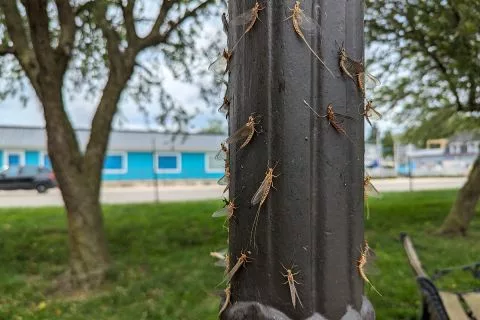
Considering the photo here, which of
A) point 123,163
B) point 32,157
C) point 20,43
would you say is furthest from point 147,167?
point 20,43

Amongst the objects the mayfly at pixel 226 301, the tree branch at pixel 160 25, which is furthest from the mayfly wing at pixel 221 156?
the tree branch at pixel 160 25

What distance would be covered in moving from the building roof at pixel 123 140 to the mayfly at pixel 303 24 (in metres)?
31.2

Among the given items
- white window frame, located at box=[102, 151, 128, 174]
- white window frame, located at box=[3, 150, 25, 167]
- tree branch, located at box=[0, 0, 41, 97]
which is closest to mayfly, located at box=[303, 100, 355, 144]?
tree branch, located at box=[0, 0, 41, 97]

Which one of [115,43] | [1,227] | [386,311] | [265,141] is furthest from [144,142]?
[265,141]

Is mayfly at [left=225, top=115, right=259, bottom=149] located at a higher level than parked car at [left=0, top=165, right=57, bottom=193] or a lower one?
higher

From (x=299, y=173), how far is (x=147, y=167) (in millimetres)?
37879

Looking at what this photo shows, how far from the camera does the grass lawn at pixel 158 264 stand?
5.04 metres

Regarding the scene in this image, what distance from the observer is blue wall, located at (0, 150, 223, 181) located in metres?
35.6

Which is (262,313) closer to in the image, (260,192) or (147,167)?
(260,192)

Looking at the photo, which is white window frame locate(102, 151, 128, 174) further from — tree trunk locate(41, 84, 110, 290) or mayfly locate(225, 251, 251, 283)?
mayfly locate(225, 251, 251, 283)

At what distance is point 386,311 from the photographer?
4.80 m

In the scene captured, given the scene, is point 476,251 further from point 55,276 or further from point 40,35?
point 40,35

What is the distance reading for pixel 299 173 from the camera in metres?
1.13

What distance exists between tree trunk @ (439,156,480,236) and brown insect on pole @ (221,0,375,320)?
8806mm
